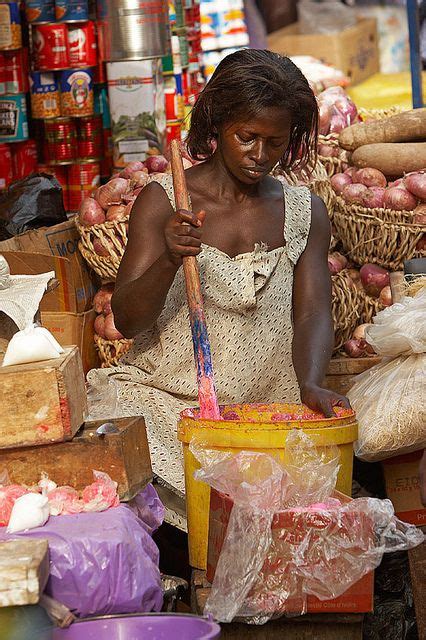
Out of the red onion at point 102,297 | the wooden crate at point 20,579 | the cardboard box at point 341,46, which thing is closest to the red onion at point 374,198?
the red onion at point 102,297

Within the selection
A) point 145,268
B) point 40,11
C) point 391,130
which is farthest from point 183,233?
point 40,11

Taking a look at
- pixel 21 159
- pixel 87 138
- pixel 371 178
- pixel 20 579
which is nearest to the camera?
pixel 20 579

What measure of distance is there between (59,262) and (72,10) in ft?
5.20

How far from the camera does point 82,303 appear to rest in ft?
15.5

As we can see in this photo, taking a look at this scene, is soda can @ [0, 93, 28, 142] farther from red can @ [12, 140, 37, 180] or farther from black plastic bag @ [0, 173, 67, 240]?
black plastic bag @ [0, 173, 67, 240]

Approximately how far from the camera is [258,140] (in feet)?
10.7

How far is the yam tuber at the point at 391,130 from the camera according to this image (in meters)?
4.94

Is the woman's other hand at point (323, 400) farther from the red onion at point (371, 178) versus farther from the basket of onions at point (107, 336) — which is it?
the red onion at point (371, 178)

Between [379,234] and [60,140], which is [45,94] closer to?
[60,140]

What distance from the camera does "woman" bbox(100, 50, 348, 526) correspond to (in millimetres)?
3311

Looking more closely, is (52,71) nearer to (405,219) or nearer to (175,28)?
(175,28)

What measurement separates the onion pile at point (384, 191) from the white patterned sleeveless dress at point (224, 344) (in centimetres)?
102

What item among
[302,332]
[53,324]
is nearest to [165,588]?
[302,332]

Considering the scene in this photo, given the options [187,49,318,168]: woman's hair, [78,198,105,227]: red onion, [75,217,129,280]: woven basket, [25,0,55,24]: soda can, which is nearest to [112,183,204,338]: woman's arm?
[187,49,318,168]: woman's hair
